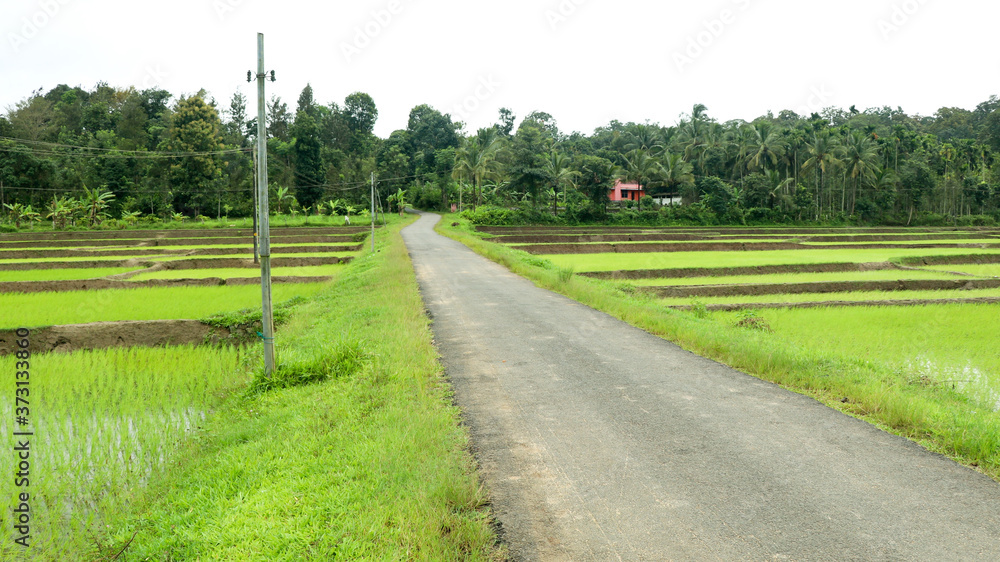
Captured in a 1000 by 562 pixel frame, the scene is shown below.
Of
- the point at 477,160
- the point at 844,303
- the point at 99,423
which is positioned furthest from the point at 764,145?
the point at 99,423

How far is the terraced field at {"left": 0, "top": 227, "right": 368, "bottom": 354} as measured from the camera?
1123 cm

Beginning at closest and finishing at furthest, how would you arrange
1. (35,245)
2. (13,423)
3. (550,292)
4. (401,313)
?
(13,423)
(401,313)
(550,292)
(35,245)

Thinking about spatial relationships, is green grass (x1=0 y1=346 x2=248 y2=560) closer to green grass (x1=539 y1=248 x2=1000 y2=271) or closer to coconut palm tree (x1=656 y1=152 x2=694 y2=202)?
green grass (x1=539 y1=248 x2=1000 y2=271)

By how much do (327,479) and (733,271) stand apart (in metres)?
18.2

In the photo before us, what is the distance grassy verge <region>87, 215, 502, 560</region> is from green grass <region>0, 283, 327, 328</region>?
6841 mm

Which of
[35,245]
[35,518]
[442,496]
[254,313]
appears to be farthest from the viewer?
[35,245]

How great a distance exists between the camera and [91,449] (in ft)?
17.3

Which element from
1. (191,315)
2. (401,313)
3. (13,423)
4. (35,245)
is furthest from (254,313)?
(35,245)

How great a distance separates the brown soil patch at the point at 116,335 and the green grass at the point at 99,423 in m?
0.94

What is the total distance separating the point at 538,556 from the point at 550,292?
10.6m

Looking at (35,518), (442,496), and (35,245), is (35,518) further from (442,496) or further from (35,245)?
(35,245)

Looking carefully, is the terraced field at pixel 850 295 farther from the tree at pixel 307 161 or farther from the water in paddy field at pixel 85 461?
the tree at pixel 307 161

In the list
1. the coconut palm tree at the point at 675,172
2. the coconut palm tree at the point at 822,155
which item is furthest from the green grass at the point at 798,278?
the coconut palm tree at the point at 822,155

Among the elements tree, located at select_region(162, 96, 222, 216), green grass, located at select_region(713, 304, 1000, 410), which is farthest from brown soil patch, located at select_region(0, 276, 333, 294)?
tree, located at select_region(162, 96, 222, 216)
